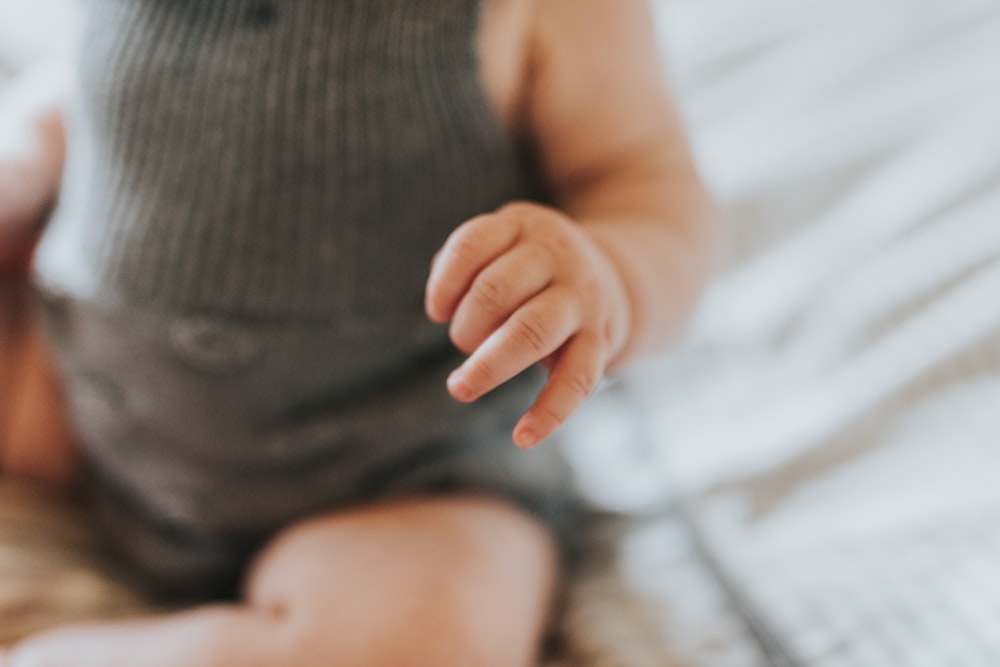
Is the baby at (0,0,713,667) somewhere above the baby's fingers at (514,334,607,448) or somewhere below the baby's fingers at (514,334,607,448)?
above

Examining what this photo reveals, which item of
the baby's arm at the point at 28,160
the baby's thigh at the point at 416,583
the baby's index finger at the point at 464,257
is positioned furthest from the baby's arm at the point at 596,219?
the baby's arm at the point at 28,160

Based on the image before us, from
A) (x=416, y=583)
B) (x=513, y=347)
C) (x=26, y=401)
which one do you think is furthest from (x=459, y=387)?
(x=26, y=401)

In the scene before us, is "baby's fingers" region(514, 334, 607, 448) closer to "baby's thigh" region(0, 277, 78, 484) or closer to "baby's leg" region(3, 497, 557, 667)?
"baby's leg" region(3, 497, 557, 667)

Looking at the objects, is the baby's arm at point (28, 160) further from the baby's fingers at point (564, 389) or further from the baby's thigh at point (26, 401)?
the baby's fingers at point (564, 389)

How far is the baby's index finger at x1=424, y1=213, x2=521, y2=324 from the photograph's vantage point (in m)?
0.34

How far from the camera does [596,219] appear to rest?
489 millimetres

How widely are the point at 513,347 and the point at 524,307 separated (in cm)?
2

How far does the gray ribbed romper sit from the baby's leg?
0.10 feet

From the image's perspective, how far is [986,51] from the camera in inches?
24.7

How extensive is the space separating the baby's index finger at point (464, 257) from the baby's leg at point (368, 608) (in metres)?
0.16

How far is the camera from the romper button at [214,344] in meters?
0.46

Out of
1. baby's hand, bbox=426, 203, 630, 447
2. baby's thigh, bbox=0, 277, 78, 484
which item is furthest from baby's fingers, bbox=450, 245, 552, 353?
baby's thigh, bbox=0, 277, 78, 484

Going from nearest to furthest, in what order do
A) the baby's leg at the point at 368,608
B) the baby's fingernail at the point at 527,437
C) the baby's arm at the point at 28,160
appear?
the baby's fingernail at the point at 527,437 < the baby's leg at the point at 368,608 < the baby's arm at the point at 28,160

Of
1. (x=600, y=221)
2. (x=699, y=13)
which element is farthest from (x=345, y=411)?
(x=699, y=13)
